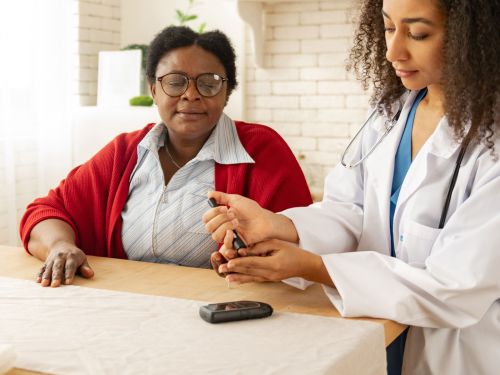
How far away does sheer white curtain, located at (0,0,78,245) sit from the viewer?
3.85m

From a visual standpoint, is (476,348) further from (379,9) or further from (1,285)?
(1,285)

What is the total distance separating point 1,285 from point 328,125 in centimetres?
239

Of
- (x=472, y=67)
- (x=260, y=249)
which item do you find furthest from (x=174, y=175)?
(x=472, y=67)

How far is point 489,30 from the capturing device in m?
1.47

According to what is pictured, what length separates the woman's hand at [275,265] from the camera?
1.53m

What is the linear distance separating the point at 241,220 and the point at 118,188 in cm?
65

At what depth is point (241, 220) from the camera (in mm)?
1616

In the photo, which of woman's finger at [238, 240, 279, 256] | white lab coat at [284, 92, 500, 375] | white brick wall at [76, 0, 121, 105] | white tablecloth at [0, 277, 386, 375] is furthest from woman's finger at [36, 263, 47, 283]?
white brick wall at [76, 0, 121, 105]

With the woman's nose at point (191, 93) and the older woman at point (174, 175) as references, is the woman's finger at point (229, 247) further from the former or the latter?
the woman's nose at point (191, 93)

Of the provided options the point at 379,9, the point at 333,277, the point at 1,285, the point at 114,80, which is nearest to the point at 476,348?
the point at 333,277

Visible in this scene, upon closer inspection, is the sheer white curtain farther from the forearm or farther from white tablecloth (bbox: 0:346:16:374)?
white tablecloth (bbox: 0:346:16:374)

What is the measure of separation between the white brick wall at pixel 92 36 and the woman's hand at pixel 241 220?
9.12 feet

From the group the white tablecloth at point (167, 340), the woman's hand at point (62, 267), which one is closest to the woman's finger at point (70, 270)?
the woman's hand at point (62, 267)

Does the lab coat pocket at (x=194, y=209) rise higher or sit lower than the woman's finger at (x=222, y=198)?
lower
